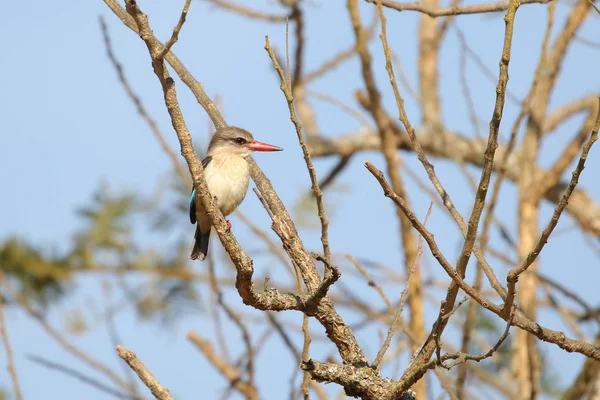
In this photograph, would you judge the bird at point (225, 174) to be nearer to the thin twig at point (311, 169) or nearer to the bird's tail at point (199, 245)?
the bird's tail at point (199, 245)

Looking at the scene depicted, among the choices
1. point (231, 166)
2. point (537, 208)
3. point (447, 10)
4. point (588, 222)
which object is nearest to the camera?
point (447, 10)

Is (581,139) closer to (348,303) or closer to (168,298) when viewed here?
(348,303)

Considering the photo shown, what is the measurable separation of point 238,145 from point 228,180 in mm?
345

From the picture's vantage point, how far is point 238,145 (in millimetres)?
5312

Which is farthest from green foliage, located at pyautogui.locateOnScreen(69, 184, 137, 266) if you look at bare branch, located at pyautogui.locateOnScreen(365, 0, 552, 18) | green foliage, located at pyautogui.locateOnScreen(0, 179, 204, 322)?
bare branch, located at pyautogui.locateOnScreen(365, 0, 552, 18)

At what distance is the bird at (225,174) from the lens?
5.04 m

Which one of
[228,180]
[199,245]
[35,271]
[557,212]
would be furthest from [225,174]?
[557,212]

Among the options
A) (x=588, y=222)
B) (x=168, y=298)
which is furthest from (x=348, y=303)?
(x=588, y=222)

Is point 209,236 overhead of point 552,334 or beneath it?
overhead

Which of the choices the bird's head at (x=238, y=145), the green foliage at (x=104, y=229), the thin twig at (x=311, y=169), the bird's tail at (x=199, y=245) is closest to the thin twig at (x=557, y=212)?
the thin twig at (x=311, y=169)

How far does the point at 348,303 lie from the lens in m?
7.61

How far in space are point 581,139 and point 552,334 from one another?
364cm

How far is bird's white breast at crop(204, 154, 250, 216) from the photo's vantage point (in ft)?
16.5

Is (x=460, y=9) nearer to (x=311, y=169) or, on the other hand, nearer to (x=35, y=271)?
(x=311, y=169)
